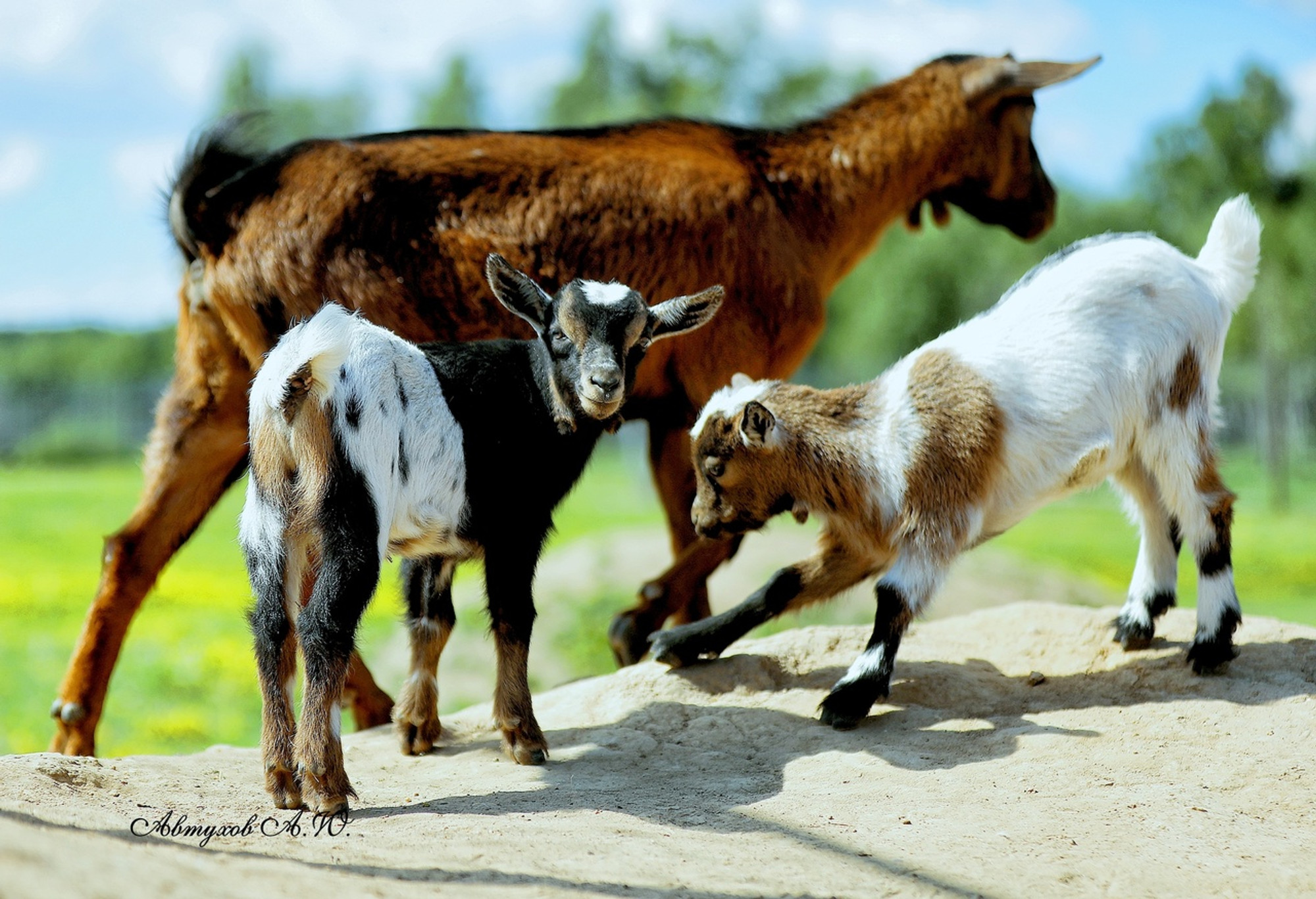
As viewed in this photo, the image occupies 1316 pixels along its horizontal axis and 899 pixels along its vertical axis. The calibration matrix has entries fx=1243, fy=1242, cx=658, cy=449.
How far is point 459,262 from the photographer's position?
6.04 metres

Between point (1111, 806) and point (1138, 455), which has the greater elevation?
point (1138, 455)

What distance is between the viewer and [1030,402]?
517 cm

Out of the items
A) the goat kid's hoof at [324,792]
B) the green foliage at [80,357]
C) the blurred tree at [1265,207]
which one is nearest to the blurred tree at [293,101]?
the green foliage at [80,357]

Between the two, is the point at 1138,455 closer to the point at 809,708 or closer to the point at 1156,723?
the point at 1156,723

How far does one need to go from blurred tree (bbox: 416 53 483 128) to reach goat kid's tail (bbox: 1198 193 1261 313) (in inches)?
1525

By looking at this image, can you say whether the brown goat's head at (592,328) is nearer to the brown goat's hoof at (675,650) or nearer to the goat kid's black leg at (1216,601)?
the brown goat's hoof at (675,650)

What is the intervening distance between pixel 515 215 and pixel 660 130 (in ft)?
4.53

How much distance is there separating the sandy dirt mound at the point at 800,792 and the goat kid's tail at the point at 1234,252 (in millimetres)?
1612

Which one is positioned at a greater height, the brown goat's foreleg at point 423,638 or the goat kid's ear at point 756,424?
the goat kid's ear at point 756,424

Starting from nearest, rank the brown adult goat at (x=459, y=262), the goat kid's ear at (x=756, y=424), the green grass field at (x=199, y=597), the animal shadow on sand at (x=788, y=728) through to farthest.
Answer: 1. the animal shadow on sand at (x=788, y=728)
2. the goat kid's ear at (x=756, y=424)
3. the brown adult goat at (x=459, y=262)
4. the green grass field at (x=199, y=597)

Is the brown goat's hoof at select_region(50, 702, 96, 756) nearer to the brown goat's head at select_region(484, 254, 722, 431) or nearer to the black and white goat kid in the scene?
the black and white goat kid

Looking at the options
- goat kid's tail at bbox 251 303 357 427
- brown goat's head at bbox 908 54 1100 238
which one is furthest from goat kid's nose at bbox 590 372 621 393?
brown goat's head at bbox 908 54 1100 238

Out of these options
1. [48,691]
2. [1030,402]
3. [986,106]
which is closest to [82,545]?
[48,691]

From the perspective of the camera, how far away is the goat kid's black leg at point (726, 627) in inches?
214
